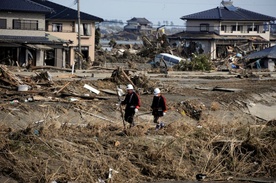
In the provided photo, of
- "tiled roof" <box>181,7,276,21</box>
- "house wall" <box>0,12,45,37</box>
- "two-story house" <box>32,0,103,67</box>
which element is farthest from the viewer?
"tiled roof" <box>181,7,276,21</box>

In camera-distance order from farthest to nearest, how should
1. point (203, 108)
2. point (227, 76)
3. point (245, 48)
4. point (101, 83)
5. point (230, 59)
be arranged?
point (245, 48), point (230, 59), point (227, 76), point (101, 83), point (203, 108)

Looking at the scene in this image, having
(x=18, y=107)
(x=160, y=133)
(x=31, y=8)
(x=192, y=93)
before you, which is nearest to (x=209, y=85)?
(x=192, y=93)

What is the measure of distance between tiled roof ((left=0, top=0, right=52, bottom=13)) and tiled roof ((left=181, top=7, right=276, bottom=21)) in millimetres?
24028

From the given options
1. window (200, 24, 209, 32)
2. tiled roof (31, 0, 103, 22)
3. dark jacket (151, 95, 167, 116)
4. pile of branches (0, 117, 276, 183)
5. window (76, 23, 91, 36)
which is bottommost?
pile of branches (0, 117, 276, 183)

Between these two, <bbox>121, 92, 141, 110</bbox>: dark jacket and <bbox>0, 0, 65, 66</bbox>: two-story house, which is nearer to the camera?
<bbox>121, 92, 141, 110</bbox>: dark jacket

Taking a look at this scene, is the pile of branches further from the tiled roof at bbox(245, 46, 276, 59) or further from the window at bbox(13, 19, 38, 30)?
the tiled roof at bbox(245, 46, 276, 59)

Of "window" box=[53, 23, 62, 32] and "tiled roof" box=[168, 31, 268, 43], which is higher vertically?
"window" box=[53, 23, 62, 32]

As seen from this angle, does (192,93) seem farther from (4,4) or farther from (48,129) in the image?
(4,4)

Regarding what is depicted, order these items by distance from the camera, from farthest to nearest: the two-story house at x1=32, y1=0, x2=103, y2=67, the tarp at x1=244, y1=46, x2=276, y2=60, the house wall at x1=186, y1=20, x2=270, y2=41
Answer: the house wall at x1=186, y1=20, x2=270, y2=41
the two-story house at x1=32, y1=0, x2=103, y2=67
the tarp at x1=244, y1=46, x2=276, y2=60

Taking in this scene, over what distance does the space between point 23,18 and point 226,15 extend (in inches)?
1059

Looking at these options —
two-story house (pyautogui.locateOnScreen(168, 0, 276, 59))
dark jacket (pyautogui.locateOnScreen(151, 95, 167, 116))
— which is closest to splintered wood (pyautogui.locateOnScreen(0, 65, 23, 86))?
dark jacket (pyautogui.locateOnScreen(151, 95, 167, 116))

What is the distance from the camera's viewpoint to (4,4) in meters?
42.7

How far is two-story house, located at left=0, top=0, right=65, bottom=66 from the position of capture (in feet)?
135

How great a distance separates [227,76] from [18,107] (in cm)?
1817
